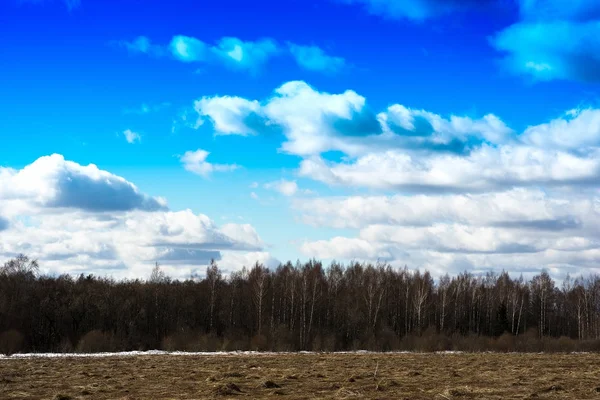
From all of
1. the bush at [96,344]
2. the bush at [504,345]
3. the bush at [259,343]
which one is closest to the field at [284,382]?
the bush at [96,344]

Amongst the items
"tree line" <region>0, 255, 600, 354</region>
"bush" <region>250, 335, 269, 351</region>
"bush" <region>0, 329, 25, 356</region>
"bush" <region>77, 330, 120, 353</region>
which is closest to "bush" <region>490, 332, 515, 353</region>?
"tree line" <region>0, 255, 600, 354</region>

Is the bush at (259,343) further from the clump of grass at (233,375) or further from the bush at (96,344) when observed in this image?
the clump of grass at (233,375)

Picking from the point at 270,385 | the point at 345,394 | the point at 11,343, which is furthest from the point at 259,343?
the point at 345,394

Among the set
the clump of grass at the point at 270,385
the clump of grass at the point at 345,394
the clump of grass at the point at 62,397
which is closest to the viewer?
the clump of grass at the point at 62,397

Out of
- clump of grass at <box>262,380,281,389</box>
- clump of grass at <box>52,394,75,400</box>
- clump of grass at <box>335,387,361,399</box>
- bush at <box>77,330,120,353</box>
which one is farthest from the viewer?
bush at <box>77,330,120,353</box>

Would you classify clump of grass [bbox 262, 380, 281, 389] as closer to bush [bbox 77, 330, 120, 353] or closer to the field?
the field

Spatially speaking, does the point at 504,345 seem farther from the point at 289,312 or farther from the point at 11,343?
the point at 11,343

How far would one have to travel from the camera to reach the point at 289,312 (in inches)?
3629

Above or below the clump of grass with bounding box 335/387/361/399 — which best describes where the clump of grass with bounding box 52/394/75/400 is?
below

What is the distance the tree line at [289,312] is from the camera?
65750 mm

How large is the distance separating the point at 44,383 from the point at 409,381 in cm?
1477

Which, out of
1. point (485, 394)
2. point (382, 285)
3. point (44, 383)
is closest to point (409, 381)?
point (485, 394)

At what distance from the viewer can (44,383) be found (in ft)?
78.4

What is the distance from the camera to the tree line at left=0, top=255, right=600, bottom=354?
216 feet
